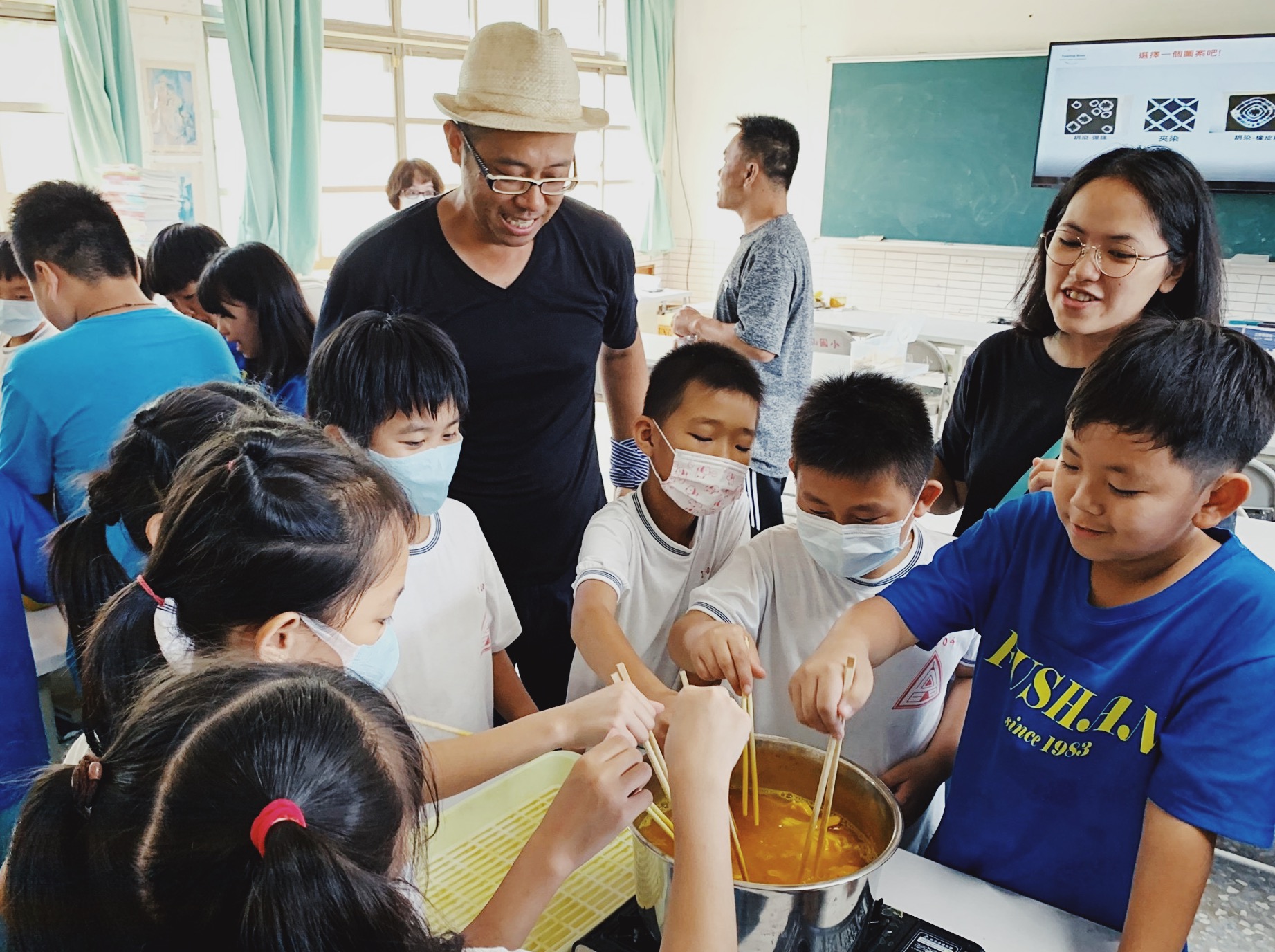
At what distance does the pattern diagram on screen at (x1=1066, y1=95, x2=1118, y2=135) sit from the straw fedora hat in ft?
15.8

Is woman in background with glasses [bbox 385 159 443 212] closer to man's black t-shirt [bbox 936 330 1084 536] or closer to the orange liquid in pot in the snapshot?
man's black t-shirt [bbox 936 330 1084 536]

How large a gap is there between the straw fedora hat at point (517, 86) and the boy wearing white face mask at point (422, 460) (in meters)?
0.40

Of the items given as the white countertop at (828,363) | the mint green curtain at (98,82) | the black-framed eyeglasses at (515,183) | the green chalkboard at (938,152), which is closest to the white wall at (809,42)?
the green chalkboard at (938,152)

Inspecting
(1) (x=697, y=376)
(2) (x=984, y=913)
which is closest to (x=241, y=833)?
(2) (x=984, y=913)

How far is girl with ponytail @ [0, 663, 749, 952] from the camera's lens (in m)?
0.56

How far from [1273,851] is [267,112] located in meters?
4.88

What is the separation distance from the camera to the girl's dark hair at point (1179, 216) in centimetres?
142

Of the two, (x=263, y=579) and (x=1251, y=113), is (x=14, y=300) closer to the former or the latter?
(x=263, y=579)

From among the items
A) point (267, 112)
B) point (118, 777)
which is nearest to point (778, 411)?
point (118, 777)

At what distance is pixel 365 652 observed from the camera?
41.2 inches

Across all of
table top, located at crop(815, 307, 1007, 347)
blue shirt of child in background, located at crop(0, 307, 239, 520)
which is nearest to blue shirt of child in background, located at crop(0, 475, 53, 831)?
blue shirt of child in background, located at crop(0, 307, 239, 520)

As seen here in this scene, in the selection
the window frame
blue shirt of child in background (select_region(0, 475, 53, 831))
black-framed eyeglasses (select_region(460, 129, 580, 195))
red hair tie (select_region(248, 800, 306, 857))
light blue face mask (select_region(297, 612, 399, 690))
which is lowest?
blue shirt of child in background (select_region(0, 475, 53, 831))

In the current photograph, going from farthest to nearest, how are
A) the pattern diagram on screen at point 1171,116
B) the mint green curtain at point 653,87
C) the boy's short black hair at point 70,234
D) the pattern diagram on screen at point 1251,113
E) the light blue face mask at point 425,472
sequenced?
1. the mint green curtain at point 653,87
2. the pattern diagram on screen at point 1171,116
3. the pattern diagram on screen at point 1251,113
4. the boy's short black hair at point 70,234
5. the light blue face mask at point 425,472

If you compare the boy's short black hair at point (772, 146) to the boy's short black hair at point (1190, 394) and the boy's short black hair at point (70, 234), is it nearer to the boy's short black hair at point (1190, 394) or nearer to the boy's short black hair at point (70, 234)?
the boy's short black hair at point (70, 234)
